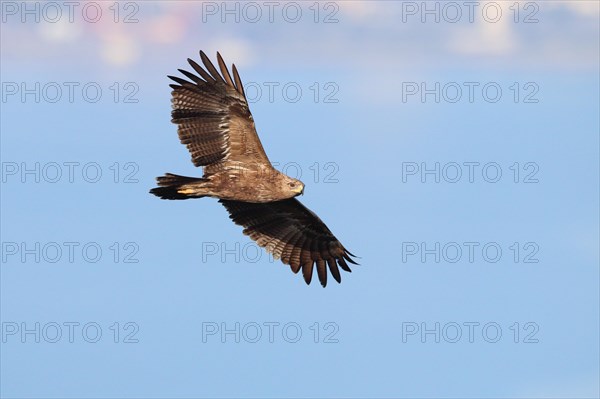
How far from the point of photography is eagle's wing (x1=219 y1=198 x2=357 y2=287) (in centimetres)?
2906

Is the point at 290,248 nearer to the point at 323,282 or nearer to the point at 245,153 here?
the point at 323,282

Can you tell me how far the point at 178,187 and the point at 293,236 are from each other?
14.7ft

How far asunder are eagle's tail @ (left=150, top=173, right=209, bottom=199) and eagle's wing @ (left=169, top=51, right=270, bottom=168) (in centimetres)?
63

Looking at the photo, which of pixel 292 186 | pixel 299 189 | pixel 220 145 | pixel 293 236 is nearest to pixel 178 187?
pixel 220 145

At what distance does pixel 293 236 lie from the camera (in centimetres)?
2939

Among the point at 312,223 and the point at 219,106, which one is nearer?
the point at 219,106

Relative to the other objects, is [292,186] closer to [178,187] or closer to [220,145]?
[220,145]

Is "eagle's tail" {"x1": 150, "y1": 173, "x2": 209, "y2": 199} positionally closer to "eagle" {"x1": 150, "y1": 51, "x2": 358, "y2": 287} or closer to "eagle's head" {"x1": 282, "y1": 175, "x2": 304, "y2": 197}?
"eagle" {"x1": 150, "y1": 51, "x2": 358, "y2": 287}

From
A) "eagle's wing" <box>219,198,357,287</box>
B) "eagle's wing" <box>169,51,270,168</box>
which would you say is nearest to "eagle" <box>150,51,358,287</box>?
→ "eagle's wing" <box>169,51,270,168</box>

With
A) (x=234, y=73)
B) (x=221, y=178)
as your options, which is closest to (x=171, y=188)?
(x=221, y=178)

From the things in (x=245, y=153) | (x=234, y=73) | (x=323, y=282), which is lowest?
(x=323, y=282)

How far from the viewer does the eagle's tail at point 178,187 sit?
25.8m

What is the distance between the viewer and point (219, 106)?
26.4 metres

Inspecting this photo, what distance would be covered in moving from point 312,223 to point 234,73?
467 cm
